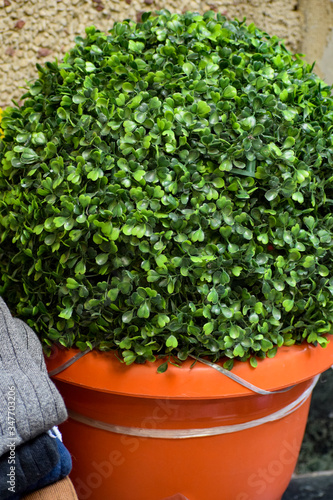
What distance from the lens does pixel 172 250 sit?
1.07m

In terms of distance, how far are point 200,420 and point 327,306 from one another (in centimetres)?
39

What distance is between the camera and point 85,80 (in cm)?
118

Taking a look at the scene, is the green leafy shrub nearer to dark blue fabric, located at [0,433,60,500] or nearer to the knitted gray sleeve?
the knitted gray sleeve

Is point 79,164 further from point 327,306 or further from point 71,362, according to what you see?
point 327,306

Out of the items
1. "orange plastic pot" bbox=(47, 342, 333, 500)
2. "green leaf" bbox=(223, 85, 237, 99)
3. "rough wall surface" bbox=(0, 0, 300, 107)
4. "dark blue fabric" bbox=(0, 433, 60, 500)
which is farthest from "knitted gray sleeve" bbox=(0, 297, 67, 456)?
"rough wall surface" bbox=(0, 0, 300, 107)

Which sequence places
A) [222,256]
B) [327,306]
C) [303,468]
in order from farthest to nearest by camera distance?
[303,468] < [327,306] < [222,256]

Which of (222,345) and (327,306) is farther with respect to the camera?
(327,306)

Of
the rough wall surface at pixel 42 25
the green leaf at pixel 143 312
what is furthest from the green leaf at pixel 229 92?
the rough wall surface at pixel 42 25

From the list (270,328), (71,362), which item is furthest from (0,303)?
(270,328)

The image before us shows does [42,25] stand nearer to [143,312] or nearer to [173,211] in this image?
[173,211]

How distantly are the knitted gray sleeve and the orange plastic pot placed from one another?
13 centimetres

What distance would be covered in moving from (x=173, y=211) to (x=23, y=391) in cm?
46

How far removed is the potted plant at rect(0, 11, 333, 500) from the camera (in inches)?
41.8

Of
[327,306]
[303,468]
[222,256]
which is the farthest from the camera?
[303,468]
